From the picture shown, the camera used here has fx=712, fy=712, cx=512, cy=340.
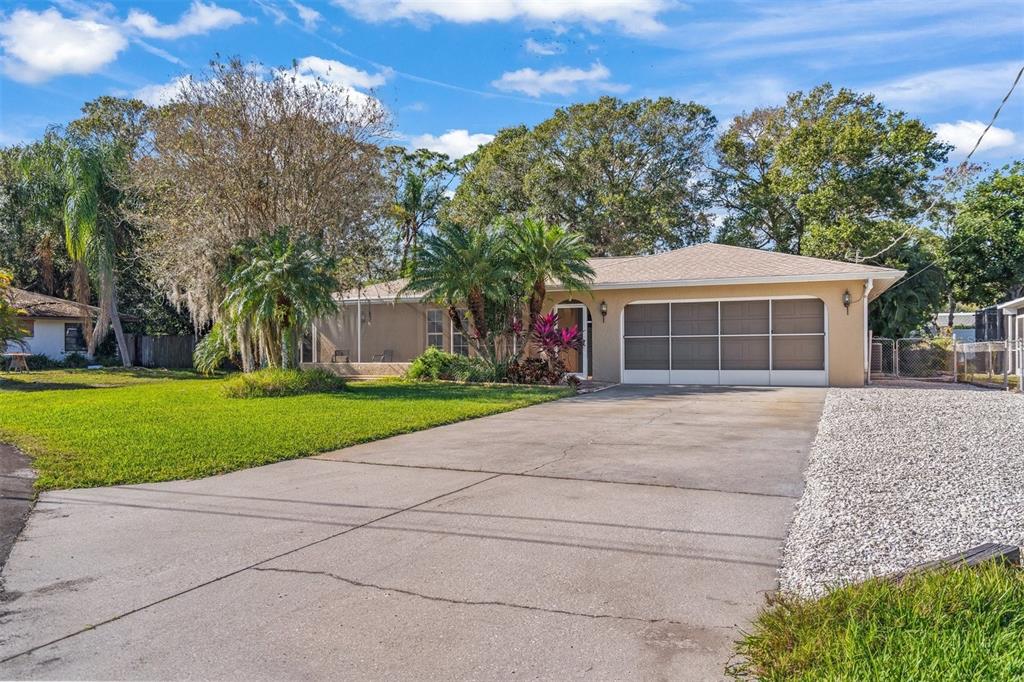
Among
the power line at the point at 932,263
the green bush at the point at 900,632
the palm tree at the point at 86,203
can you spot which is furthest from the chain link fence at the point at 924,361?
the palm tree at the point at 86,203

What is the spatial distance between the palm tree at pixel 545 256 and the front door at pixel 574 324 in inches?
87.8

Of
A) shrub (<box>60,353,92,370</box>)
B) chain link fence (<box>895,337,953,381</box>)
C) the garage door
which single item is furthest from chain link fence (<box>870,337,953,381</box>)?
shrub (<box>60,353,92,370</box>)

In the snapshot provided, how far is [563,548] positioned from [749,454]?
402 centimetres

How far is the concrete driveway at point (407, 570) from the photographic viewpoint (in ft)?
10.5

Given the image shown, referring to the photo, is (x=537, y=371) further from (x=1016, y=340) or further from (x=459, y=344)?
(x=1016, y=340)

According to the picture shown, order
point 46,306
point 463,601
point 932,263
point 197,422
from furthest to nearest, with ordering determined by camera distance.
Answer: point 46,306
point 932,263
point 197,422
point 463,601

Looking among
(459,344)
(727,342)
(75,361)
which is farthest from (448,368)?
(75,361)

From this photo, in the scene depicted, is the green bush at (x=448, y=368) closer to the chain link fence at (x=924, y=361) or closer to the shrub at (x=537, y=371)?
the shrub at (x=537, y=371)

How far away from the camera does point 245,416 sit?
11094 mm

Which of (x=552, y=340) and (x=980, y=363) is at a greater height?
(x=552, y=340)

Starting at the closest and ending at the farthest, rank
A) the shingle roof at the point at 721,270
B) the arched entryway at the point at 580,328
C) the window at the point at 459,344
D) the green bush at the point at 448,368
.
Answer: the shingle roof at the point at 721,270, the green bush at the point at 448,368, the arched entryway at the point at 580,328, the window at the point at 459,344

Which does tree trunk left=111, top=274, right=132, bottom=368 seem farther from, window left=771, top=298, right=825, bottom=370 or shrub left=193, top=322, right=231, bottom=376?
window left=771, top=298, right=825, bottom=370

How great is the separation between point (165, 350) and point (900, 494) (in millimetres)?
28271

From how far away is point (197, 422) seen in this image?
34.1 ft
